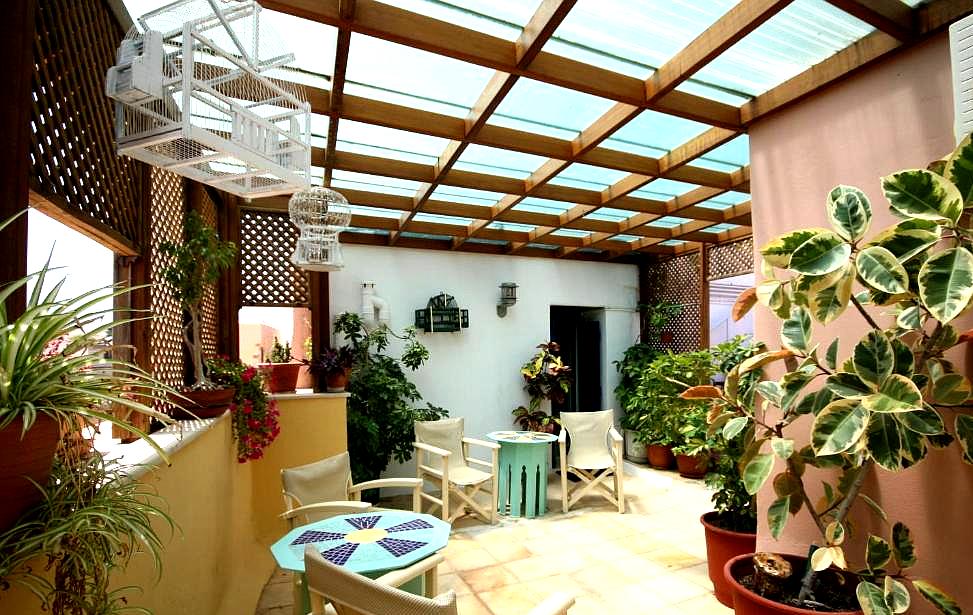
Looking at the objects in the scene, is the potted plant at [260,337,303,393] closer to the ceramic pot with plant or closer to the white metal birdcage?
the white metal birdcage

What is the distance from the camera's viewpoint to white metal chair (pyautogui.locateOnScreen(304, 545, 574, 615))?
4.50ft

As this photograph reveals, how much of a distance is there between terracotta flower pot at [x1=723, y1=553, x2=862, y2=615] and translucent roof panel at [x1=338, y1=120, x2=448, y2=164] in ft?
9.37

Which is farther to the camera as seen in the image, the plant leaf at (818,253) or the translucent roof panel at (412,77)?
the translucent roof panel at (412,77)

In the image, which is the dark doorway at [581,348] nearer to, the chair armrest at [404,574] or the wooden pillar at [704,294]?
the wooden pillar at [704,294]

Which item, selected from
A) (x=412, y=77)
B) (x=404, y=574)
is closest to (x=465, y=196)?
(x=412, y=77)

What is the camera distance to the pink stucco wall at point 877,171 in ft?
6.69

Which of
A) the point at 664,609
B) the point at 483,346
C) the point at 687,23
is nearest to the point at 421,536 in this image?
the point at 664,609

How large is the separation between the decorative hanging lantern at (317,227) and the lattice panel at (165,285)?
681 mm

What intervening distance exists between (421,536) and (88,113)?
2.14 meters

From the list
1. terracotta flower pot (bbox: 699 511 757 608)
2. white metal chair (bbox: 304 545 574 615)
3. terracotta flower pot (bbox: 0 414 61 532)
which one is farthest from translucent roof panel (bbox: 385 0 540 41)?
terracotta flower pot (bbox: 699 511 757 608)

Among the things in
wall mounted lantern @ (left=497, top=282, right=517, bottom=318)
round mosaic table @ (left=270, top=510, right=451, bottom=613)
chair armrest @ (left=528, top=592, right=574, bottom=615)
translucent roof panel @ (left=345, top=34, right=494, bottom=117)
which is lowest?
round mosaic table @ (left=270, top=510, right=451, bottom=613)

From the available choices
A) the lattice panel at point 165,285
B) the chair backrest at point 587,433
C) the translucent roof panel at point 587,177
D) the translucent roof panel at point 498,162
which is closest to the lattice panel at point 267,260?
the lattice panel at point 165,285

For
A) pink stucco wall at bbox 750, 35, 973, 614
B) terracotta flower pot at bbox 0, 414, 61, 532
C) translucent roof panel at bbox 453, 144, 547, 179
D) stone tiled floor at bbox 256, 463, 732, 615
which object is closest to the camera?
terracotta flower pot at bbox 0, 414, 61, 532

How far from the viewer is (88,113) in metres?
1.88
